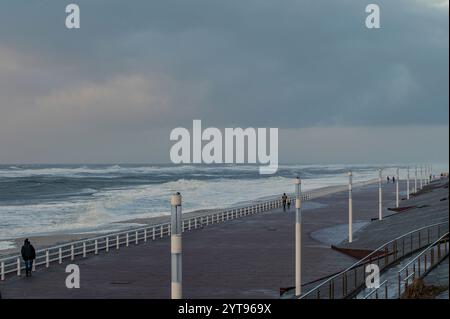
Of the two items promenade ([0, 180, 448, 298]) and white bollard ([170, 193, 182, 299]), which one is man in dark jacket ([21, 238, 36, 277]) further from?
white bollard ([170, 193, 182, 299])

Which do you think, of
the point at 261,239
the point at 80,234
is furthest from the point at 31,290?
the point at 80,234

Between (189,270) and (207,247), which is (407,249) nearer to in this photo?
(189,270)

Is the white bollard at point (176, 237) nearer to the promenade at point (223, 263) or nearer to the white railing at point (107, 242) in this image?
the promenade at point (223, 263)

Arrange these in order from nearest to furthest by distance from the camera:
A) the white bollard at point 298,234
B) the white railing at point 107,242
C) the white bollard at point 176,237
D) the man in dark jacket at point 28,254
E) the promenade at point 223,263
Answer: the white bollard at point 176,237
the white bollard at point 298,234
the promenade at point 223,263
the man in dark jacket at point 28,254
the white railing at point 107,242

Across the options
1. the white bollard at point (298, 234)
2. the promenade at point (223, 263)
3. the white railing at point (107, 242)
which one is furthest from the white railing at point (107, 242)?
the white bollard at point (298, 234)

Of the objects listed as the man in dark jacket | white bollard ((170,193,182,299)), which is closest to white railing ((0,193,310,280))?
the man in dark jacket

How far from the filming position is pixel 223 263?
1046 inches

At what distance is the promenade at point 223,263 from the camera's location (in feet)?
67.6

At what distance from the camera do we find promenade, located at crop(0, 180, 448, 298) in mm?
20609

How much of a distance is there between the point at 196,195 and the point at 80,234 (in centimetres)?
4857

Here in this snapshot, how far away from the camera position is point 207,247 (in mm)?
31969

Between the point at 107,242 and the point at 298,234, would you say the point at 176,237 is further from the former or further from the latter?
the point at 107,242

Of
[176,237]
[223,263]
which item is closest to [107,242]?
[223,263]
